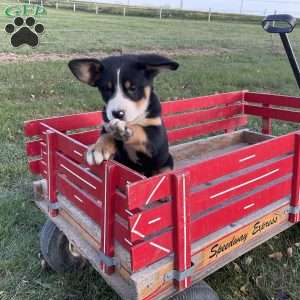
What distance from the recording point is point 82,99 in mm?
7285

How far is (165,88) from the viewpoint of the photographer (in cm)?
836

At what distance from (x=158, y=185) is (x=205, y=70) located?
8529 mm

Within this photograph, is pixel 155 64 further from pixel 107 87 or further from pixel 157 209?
pixel 157 209

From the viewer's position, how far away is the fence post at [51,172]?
9.27 ft

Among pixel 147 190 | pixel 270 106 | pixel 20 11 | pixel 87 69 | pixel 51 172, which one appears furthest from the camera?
pixel 20 11

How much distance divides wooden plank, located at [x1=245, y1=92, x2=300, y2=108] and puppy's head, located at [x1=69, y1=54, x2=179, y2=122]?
2148 mm

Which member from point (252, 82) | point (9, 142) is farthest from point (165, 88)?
point (9, 142)

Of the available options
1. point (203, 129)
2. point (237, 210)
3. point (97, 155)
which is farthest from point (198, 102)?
point (97, 155)

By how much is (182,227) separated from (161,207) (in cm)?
18

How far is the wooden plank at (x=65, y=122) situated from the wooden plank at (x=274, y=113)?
79.5 inches

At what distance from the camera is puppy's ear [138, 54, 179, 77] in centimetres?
260

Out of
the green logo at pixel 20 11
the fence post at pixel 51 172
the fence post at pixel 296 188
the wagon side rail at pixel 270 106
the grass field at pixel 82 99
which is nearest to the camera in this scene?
the fence post at pixel 51 172

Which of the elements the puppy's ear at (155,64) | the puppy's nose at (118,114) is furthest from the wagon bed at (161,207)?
the puppy's ear at (155,64)

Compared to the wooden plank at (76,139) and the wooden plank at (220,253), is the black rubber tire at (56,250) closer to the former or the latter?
the wooden plank at (76,139)
